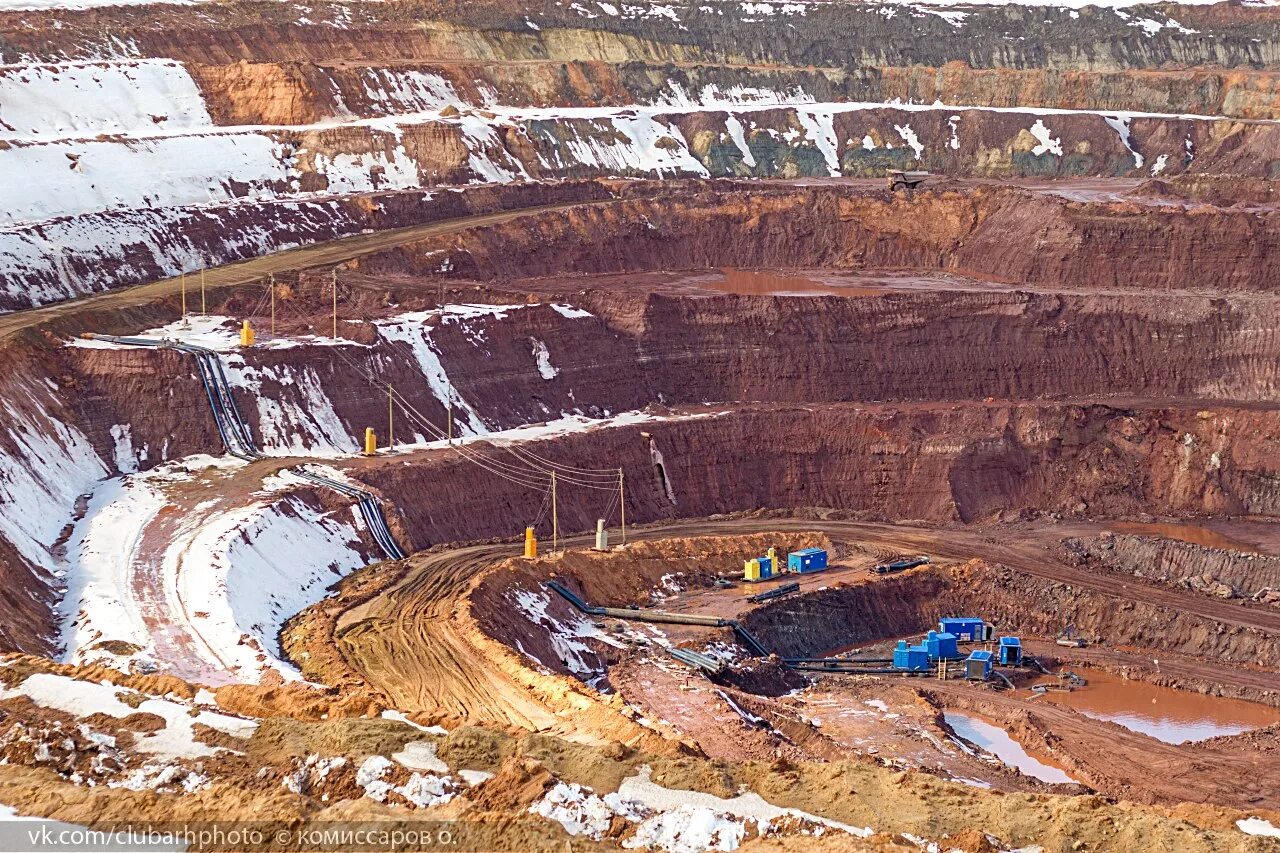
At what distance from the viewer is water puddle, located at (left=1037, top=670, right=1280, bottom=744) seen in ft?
177

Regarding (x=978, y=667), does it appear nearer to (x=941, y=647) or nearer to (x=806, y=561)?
(x=941, y=647)

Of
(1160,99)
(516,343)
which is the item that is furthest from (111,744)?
(1160,99)

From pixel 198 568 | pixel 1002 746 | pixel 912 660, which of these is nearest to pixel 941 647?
pixel 912 660

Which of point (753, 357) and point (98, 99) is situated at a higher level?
point (98, 99)

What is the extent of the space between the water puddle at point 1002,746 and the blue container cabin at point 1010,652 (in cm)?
466

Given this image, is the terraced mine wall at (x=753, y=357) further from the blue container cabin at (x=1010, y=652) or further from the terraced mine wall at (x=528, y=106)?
the blue container cabin at (x=1010, y=652)

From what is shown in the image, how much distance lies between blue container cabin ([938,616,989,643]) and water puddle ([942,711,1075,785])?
20.3ft

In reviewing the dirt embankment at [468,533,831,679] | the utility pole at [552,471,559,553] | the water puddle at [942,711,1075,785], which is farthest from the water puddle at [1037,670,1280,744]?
the utility pole at [552,471,559,553]

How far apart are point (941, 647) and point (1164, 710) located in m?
6.95

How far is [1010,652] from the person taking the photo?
191 feet

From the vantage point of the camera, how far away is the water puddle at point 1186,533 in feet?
226

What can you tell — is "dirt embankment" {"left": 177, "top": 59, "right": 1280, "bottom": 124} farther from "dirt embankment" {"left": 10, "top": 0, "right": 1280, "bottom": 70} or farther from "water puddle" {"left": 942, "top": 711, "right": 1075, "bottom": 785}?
"water puddle" {"left": 942, "top": 711, "right": 1075, "bottom": 785}

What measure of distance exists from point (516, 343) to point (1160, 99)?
238ft

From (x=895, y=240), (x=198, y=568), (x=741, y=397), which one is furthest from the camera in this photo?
(x=895, y=240)
